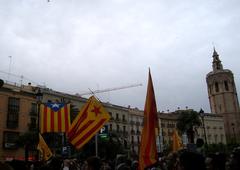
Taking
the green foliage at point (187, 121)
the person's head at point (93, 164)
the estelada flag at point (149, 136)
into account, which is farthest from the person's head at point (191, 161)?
the green foliage at point (187, 121)

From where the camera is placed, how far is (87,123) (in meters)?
12.1

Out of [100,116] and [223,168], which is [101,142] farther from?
[223,168]

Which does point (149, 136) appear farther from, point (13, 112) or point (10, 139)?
point (13, 112)

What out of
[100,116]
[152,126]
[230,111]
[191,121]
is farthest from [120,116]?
[152,126]

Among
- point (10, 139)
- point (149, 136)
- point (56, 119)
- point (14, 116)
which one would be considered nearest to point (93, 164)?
point (149, 136)

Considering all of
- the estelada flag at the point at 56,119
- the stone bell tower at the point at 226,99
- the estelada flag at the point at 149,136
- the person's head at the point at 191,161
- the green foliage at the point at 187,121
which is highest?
the stone bell tower at the point at 226,99

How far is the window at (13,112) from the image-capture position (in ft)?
156

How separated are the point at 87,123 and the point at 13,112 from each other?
38628 mm

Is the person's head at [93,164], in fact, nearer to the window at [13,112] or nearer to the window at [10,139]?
the window at [10,139]

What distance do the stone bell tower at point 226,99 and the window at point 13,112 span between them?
80.2 m

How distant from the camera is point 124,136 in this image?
73.8 meters

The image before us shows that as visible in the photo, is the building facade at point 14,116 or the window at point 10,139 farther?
the building facade at point 14,116

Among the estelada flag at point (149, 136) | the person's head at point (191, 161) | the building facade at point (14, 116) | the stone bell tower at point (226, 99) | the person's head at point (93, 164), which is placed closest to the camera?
the person's head at point (191, 161)

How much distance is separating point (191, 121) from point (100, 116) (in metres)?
62.3
